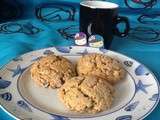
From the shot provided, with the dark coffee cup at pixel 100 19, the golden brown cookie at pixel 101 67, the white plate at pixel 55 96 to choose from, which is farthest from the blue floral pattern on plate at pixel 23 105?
the dark coffee cup at pixel 100 19

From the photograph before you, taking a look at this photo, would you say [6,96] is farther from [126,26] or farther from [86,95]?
[126,26]

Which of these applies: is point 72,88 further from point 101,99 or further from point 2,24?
point 2,24

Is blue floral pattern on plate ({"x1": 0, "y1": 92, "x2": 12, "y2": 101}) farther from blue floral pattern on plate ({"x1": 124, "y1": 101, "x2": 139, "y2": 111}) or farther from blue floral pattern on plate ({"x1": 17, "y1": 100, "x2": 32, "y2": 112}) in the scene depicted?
blue floral pattern on plate ({"x1": 124, "y1": 101, "x2": 139, "y2": 111})

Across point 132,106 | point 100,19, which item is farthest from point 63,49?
point 132,106

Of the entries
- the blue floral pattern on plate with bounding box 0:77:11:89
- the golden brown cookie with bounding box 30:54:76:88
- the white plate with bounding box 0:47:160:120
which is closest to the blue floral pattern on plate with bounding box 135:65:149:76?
the white plate with bounding box 0:47:160:120

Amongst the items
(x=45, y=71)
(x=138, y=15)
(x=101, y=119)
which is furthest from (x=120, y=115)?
(x=138, y=15)
